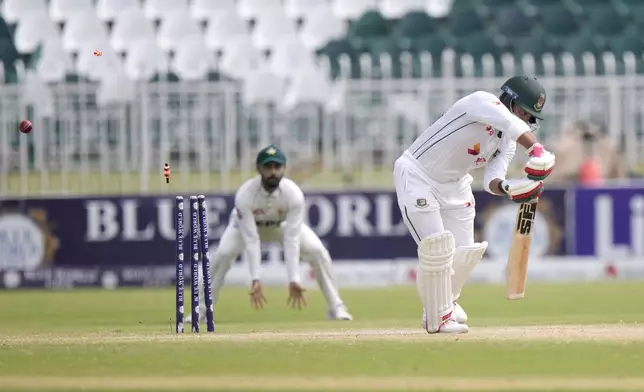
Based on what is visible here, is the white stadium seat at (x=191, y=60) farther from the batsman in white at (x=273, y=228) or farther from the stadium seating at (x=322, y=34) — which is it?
the batsman in white at (x=273, y=228)

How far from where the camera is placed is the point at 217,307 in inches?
495

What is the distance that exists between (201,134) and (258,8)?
3588mm

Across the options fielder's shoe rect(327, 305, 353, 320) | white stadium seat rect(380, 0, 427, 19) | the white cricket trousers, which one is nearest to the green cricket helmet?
fielder's shoe rect(327, 305, 353, 320)

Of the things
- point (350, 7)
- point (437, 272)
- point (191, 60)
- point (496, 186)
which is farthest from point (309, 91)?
point (437, 272)

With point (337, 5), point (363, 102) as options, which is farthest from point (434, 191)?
point (337, 5)

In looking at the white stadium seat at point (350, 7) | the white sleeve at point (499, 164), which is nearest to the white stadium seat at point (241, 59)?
the white stadium seat at point (350, 7)

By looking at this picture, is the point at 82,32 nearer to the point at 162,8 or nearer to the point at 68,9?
the point at 68,9

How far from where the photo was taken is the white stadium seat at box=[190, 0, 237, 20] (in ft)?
60.8

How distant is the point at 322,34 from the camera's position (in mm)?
18703

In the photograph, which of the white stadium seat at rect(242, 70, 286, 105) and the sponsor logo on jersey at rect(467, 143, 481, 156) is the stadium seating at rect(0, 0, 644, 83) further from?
the sponsor logo on jersey at rect(467, 143, 481, 156)

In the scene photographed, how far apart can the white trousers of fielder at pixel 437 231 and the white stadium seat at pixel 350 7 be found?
1051 cm

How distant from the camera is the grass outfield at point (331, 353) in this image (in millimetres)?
6043

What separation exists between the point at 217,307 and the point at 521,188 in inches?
197

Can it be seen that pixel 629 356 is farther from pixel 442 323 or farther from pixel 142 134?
pixel 142 134
